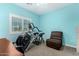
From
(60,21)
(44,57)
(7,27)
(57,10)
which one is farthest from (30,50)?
(57,10)

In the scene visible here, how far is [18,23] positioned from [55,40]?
645mm

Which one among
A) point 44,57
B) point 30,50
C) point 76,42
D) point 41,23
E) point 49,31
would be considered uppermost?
point 41,23

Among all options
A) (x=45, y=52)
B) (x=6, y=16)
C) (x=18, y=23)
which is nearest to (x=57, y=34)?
(x=45, y=52)

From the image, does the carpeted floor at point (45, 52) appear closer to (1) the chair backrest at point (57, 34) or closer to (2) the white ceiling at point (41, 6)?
(1) the chair backrest at point (57, 34)

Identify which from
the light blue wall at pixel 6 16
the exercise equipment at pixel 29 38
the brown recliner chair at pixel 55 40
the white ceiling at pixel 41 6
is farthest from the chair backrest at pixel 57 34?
the light blue wall at pixel 6 16

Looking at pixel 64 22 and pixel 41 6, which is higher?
pixel 41 6

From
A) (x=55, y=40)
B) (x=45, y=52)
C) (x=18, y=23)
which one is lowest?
(x=45, y=52)

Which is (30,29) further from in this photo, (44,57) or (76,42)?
(76,42)

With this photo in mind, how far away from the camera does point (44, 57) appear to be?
1.71 m

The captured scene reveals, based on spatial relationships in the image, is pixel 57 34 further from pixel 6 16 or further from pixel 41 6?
pixel 6 16

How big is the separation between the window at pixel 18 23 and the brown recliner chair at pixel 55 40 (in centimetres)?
41

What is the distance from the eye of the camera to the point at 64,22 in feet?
5.61

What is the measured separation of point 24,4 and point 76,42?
39.5 inches

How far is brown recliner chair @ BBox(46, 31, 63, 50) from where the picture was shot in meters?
1.70
